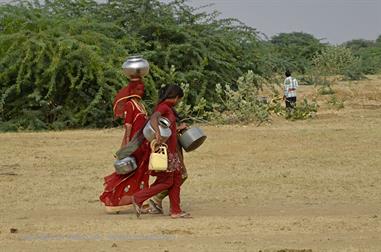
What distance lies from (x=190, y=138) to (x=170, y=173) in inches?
16.3

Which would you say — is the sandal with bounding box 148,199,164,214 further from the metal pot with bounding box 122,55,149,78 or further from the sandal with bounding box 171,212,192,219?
the metal pot with bounding box 122,55,149,78

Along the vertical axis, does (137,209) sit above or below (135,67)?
below

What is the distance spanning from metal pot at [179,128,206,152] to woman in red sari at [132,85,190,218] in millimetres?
102

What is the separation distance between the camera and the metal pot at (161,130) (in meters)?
8.63

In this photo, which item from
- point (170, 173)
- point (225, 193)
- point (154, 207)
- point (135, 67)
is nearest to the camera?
point (170, 173)

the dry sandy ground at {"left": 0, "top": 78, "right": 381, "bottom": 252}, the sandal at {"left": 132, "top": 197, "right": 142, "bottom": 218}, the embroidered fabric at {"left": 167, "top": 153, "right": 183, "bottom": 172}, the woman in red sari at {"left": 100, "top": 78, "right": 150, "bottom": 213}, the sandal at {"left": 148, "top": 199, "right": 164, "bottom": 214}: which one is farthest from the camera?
the sandal at {"left": 148, "top": 199, "right": 164, "bottom": 214}

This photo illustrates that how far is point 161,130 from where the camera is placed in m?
8.63

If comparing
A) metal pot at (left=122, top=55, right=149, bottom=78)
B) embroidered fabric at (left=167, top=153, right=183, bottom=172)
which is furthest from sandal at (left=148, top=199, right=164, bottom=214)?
metal pot at (left=122, top=55, right=149, bottom=78)

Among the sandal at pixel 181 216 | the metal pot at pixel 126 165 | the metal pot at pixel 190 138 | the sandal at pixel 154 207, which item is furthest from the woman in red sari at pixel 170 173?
the sandal at pixel 154 207

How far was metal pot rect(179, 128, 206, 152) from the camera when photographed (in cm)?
890

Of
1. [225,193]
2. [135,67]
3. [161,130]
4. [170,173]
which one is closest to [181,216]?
[170,173]

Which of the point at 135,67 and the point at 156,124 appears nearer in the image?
the point at 156,124

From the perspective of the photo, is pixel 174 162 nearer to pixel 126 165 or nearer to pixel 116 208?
pixel 126 165

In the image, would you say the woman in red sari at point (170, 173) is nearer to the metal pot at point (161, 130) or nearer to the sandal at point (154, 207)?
the metal pot at point (161, 130)
